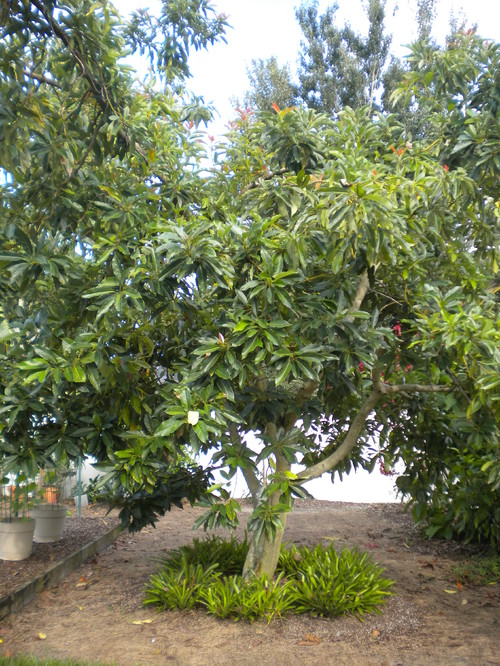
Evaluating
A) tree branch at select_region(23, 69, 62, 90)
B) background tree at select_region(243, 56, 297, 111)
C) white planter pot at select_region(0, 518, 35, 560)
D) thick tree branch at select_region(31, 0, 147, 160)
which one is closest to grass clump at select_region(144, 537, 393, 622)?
white planter pot at select_region(0, 518, 35, 560)

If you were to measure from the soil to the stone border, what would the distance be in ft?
0.31

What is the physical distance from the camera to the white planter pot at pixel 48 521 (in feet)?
27.0

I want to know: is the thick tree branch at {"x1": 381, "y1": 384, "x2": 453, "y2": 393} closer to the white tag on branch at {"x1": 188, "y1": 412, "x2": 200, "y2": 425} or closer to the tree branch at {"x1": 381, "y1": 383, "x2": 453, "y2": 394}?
the tree branch at {"x1": 381, "y1": 383, "x2": 453, "y2": 394}

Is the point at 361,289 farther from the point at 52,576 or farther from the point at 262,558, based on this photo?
the point at 52,576

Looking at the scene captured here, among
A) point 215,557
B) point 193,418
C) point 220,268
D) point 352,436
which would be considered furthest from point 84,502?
point 220,268

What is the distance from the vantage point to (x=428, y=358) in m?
5.16

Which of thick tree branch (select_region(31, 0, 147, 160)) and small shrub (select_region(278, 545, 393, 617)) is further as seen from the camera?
small shrub (select_region(278, 545, 393, 617))

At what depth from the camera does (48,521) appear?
823 cm

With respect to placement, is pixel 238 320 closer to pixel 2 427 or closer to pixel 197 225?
pixel 197 225

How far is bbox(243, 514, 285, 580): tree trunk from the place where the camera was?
18.5 feet

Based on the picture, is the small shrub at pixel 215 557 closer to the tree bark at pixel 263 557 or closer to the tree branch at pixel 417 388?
the tree bark at pixel 263 557

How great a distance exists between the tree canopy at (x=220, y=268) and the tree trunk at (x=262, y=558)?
0.01m

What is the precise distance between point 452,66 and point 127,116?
258 cm

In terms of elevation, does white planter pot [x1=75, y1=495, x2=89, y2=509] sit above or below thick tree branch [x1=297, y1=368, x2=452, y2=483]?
below
